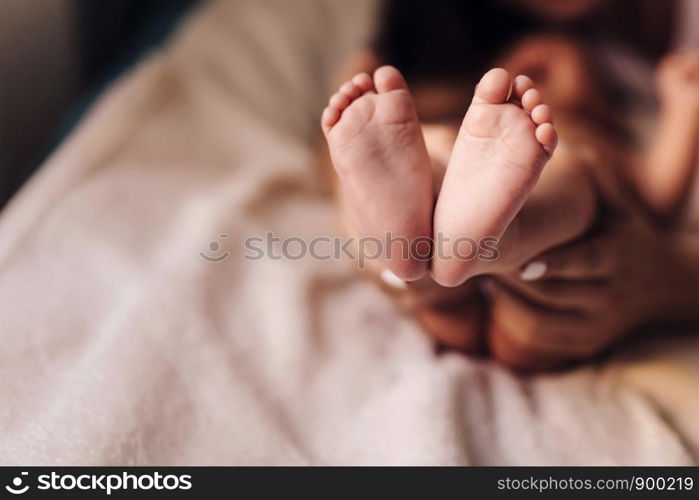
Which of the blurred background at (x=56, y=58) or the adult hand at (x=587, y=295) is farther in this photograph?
the blurred background at (x=56, y=58)

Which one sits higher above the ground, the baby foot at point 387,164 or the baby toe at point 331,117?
the baby toe at point 331,117

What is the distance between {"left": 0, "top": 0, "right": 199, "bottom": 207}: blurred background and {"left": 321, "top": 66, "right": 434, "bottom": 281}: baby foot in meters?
0.43

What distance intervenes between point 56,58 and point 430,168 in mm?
704

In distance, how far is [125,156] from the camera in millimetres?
890

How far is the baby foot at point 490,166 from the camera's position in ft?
1.59

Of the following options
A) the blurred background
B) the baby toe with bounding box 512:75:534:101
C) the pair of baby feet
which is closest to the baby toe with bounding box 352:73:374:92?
the pair of baby feet

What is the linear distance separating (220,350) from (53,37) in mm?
586

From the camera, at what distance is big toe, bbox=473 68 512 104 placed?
497 mm

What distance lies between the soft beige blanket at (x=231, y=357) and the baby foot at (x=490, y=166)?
0.58 feet

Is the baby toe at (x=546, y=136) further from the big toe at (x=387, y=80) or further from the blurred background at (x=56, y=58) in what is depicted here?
the blurred background at (x=56, y=58)

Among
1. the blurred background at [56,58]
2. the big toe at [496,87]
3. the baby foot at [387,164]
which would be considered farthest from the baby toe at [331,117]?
the blurred background at [56,58]

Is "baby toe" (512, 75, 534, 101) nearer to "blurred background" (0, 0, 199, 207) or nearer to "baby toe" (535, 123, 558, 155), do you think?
"baby toe" (535, 123, 558, 155)

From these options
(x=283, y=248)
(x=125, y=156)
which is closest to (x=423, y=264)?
(x=283, y=248)
